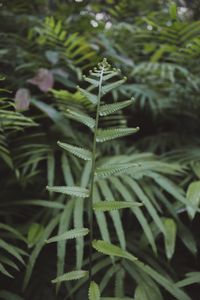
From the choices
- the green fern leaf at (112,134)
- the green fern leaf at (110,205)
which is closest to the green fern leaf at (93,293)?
the green fern leaf at (110,205)

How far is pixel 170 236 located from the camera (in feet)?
2.85

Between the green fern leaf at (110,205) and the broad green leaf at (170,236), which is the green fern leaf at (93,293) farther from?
the broad green leaf at (170,236)

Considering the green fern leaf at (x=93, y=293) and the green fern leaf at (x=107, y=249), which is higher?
the green fern leaf at (x=107, y=249)

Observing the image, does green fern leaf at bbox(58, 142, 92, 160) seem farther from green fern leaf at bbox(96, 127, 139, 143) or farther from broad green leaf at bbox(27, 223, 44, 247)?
broad green leaf at bbox(27, 223, 44, 247)

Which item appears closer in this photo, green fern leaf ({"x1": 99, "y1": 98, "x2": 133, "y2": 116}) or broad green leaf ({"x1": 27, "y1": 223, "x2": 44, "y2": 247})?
green fern leaf ({"x1": 99, "y1": 98, "x2": 133, "y2": 116})

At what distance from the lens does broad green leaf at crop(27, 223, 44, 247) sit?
846 mm

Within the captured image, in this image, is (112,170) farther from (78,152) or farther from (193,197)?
(193,197)

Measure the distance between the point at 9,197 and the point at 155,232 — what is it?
44cm

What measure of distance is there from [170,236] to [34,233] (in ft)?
1.17

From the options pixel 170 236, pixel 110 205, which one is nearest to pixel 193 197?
pixel 170 236

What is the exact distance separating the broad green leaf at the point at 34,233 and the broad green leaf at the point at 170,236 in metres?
0.33

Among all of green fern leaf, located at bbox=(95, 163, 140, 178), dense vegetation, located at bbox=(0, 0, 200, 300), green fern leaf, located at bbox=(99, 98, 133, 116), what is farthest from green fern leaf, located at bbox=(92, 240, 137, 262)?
green fern leaf, located at bbox=(99, 98, 133, 116)

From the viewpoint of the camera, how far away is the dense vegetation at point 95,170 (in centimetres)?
75

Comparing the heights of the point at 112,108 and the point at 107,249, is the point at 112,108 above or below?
above
